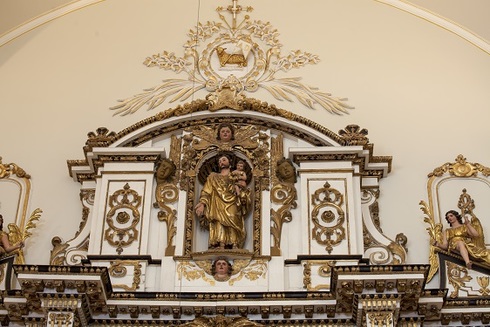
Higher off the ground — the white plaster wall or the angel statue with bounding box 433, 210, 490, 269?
the white plaster wall

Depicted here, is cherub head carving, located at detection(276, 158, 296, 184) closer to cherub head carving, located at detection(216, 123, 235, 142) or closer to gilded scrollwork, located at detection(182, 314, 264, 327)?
cherub head carving, located at detection(216, 123, 235, 142)

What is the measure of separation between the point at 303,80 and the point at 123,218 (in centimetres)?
426

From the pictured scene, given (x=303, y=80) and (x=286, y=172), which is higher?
(x=303, y=80)

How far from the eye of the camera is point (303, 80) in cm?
1944

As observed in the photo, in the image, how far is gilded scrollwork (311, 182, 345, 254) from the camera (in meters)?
17.1

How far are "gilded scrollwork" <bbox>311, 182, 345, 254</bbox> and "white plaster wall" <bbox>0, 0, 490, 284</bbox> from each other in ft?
2.74

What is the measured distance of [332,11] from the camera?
20297 mm

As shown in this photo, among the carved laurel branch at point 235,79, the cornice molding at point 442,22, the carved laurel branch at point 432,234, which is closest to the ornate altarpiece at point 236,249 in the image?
the carved laurel branch at point 432,234

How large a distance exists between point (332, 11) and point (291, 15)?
76 centimetres

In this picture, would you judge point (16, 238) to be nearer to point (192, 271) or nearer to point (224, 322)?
point (192, 271)

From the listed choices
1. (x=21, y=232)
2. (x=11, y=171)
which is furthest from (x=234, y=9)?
Answer: (x=21, y=232)

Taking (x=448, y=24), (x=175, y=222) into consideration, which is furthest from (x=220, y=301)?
(x=448, y=24)

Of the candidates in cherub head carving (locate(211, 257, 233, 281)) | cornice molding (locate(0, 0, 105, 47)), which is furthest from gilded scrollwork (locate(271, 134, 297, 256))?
cornice molding (locate(0, 0, 105, 47))

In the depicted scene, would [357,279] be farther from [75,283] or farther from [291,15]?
[291,15]
